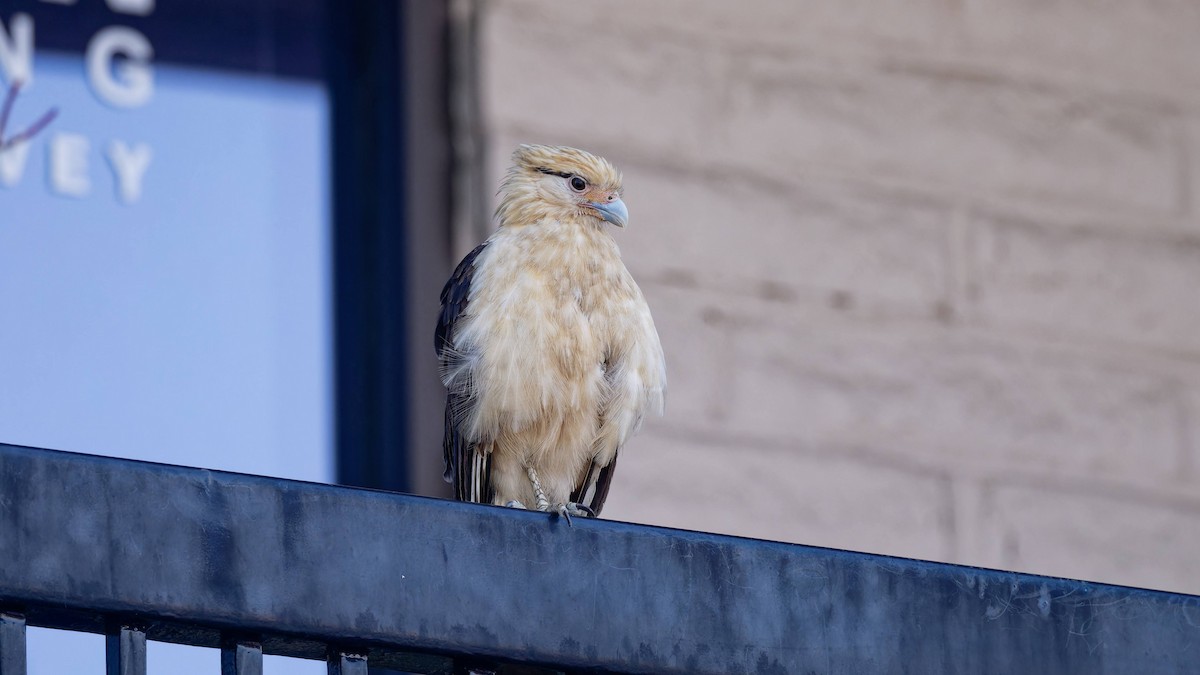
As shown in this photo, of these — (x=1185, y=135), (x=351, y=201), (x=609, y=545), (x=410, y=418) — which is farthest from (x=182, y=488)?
(x=1185, y=135)

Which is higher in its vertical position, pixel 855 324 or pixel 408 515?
pixel 855 324

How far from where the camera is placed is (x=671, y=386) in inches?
177

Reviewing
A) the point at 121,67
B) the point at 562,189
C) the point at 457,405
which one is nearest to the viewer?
the point at 457,405

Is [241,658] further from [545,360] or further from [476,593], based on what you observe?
[545,360]

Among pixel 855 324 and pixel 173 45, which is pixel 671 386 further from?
pixel 173 45

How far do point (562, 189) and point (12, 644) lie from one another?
7.86 ft

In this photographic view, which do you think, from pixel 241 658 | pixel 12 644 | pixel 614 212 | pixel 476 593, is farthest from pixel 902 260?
pixel 12 644

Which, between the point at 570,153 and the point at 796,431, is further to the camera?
the point at 796,431

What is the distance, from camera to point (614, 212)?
13.0ft

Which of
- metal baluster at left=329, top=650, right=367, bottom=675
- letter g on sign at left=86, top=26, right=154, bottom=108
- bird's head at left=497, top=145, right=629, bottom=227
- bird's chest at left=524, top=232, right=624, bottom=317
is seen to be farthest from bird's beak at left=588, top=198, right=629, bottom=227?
metal baluster at left=329, top=650, right=367, bottom=675

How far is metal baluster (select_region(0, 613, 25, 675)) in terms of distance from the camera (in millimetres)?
1729

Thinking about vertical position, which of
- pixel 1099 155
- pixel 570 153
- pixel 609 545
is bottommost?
pixel 609 545

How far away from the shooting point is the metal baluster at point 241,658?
6.01 ft

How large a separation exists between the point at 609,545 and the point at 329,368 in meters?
2.71
